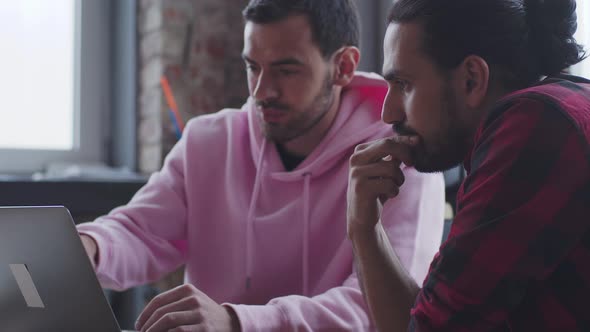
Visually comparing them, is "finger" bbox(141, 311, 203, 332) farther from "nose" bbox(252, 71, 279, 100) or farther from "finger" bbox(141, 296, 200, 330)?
"nose" bbox(252, 71, 279, 100)

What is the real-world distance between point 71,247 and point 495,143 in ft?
1.63

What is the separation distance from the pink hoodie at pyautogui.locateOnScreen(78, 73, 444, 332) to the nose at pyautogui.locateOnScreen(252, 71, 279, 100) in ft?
0.27

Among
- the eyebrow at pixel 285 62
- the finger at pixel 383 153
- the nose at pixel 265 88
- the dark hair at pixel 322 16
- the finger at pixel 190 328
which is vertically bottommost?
the finger at pixel 190 328

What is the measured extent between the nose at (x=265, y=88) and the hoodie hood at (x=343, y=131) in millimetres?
56

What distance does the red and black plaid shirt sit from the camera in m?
0.69

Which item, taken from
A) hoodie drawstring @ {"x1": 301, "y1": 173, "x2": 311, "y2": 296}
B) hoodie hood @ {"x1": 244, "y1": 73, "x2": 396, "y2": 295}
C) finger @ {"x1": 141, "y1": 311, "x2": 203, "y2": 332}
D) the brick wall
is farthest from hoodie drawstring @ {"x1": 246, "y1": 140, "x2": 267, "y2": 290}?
the brick wall

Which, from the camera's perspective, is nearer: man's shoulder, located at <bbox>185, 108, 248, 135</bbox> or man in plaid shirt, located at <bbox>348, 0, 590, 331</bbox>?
man in plaid shirt, located at <bbox>348, 0, 590, 331</bbox>

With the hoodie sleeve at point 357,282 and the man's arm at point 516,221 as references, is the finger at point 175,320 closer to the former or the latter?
the hoodie sleeve at point 357,282

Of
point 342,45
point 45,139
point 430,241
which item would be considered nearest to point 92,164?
point 45,139

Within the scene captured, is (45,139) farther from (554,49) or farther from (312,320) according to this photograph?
(554,49)

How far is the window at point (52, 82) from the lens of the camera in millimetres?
2246

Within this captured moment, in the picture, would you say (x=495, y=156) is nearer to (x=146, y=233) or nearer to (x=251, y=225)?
(x=251, y=225)

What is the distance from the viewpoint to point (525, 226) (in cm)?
68

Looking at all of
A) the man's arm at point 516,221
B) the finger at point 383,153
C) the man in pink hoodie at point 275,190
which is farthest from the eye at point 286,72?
the man's arm at point 516,221
